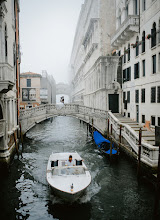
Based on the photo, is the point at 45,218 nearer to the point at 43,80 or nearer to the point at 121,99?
the point at 121,99

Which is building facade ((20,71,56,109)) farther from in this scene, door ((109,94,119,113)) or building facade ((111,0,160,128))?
building facade ((111,0,160,128))

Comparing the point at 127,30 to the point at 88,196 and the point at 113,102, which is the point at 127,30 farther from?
the point at 88,196

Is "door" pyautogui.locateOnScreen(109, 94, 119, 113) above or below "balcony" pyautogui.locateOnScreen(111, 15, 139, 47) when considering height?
below

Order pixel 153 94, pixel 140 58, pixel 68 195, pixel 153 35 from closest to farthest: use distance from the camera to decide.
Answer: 1. pixel 68 195
2. pixel 153 35
3. pixel 153 94
4. pixel 140 58

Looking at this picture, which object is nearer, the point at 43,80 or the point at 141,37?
the point at 141,37

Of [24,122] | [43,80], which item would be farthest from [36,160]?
[43,80]

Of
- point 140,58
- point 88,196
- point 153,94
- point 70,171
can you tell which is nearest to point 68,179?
point 70,171

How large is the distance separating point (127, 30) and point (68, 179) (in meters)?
15.1

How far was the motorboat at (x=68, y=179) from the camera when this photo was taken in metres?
9.48

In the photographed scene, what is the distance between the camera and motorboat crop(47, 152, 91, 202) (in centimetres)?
948

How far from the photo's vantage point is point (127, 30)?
19.4 meters

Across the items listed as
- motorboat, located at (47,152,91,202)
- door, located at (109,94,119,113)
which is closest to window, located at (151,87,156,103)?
door, located at (109,94,119,113)

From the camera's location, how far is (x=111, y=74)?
23750mm

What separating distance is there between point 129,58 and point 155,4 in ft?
21.1
